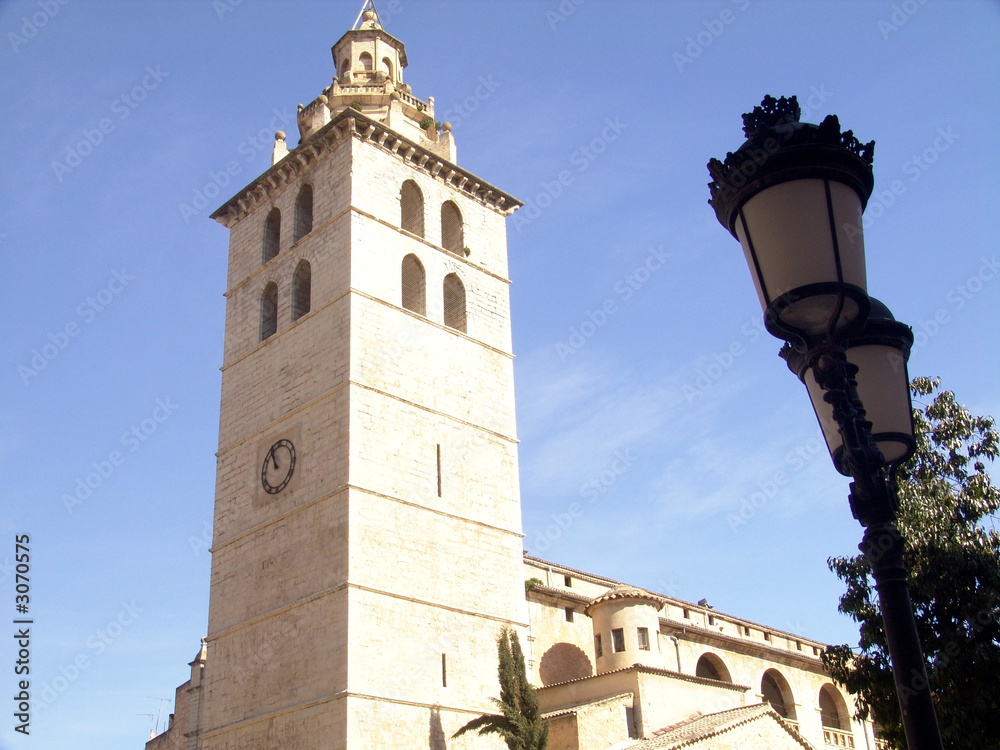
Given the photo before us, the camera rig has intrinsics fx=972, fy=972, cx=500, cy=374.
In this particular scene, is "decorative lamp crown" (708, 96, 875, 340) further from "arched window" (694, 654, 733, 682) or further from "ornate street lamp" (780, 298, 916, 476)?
"arched window" (694, 654, 733, 682)

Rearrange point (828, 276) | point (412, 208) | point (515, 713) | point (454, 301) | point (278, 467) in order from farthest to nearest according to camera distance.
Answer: point (412, 208) → point (454, 301) → point (278, 467) → point (515, 713) → point (828, 276)

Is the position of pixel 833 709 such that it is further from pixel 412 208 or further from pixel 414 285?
pixel 412 208

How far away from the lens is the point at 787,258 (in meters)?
3.63

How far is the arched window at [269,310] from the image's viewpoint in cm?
2295

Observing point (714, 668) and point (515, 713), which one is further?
point (714, 668)

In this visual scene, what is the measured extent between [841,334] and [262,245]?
856 inches

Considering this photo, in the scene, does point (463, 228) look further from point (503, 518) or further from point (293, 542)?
point (293, 542)

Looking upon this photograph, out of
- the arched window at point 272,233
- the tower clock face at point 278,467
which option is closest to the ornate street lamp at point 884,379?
the tower clock face at point 278,467

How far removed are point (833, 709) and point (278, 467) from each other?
67.8 feet

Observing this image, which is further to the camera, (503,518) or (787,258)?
(503,518)

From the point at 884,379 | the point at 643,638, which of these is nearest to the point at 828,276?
the point at 884,379

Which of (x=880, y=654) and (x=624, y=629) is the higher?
(x=624, y=629)

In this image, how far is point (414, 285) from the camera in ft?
74.9

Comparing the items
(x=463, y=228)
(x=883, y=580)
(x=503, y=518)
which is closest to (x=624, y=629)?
(x=503, y=518)
